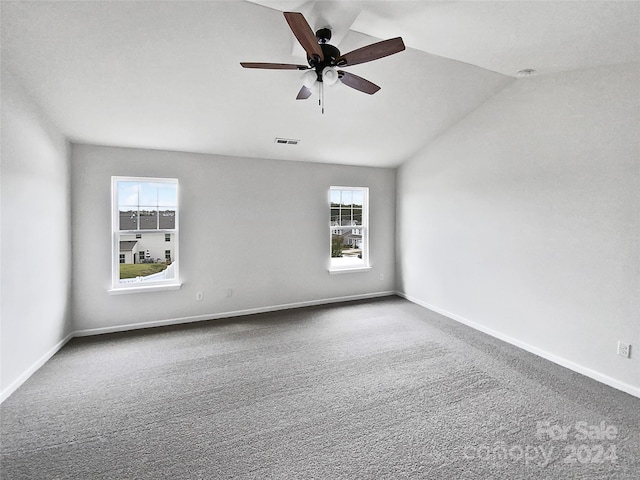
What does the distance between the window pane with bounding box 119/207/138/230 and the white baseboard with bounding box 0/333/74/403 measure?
1.47 m

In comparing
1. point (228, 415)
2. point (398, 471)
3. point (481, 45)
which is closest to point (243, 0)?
point (481, 45)

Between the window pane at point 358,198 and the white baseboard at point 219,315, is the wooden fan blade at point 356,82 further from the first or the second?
the white baseboard at point 219,315

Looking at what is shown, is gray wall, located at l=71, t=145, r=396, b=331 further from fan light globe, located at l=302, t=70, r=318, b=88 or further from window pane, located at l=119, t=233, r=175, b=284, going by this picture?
fan light globe, located at l=302, t=70, r=318, b=88

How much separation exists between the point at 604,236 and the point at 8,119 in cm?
523

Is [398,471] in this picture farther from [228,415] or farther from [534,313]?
[534,313]

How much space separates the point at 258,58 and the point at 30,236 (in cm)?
269

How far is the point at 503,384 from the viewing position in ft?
8.75

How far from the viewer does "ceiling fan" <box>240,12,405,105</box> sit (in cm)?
189

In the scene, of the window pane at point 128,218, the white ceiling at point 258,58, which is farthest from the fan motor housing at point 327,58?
the window pane at point 128,218

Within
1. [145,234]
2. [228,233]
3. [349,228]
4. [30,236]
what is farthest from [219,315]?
[349,228]

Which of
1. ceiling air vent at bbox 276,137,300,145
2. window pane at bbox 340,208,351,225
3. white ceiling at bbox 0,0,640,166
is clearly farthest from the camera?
window pane at bbox 340,208,351,225

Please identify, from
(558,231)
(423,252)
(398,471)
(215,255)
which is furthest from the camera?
(423,252)

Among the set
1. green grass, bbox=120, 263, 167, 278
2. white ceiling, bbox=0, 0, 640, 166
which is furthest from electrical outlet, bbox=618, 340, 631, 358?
green grass, bbox=120, 263, 167, 278

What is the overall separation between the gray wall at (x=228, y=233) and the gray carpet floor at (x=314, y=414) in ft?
2.43
